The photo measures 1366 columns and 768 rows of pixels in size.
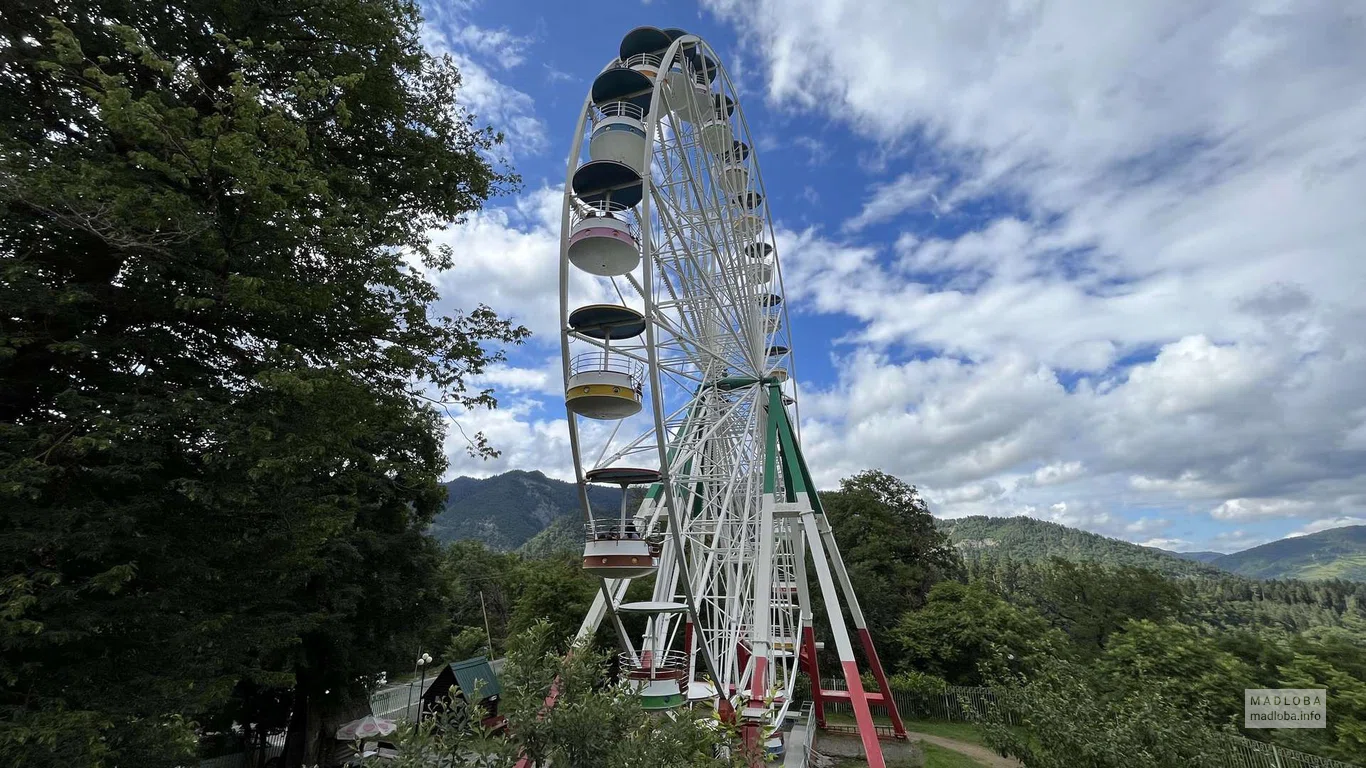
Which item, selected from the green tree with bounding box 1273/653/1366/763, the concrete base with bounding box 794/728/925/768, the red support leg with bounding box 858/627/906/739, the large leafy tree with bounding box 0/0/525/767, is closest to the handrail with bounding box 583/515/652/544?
the large leafy tree with bounding box 0/0/525/767

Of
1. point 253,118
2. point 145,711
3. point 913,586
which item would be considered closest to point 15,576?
point 145,711

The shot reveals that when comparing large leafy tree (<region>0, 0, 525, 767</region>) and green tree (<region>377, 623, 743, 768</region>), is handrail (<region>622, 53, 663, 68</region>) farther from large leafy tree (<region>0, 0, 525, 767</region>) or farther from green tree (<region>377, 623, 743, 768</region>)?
green tree (<region>377, 623, 743, 768</region>)

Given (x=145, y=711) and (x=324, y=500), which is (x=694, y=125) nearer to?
(x=324, y=500)

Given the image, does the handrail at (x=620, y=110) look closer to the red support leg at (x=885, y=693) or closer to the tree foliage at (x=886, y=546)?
the red support leg at (x=885, y=693)

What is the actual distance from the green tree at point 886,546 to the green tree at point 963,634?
6.67 feet

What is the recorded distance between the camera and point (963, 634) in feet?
98.4

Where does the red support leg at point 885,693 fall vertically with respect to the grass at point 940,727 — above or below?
above

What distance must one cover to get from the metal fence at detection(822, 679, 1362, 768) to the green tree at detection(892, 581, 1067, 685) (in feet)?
7.31

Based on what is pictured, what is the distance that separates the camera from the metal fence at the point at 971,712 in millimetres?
13062

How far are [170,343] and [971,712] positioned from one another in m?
23.7

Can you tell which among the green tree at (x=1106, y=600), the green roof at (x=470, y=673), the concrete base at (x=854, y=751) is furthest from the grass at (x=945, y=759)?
the green roof at (x=470, y=673)

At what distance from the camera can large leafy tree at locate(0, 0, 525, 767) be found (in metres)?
5.73

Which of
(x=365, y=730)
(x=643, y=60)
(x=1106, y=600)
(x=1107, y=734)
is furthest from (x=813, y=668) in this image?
(x=1106, y=600)

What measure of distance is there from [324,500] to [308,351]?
204cm
